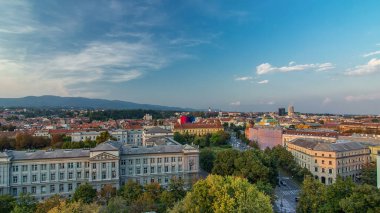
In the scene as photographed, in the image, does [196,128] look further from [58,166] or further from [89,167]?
[58,166]

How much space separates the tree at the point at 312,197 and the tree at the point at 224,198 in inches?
494

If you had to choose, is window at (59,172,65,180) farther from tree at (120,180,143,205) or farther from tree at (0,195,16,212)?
tree at (0,195,16,212)

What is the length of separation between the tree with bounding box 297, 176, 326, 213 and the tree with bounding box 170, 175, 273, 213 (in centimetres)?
1255

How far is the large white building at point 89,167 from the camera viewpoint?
179ft

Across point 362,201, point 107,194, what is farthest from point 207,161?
point 362,201

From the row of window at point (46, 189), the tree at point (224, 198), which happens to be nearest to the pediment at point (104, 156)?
the row of window at point (46, 189)

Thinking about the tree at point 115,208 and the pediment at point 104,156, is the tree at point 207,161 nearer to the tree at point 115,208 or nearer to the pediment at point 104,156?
the pediment at point 104,156

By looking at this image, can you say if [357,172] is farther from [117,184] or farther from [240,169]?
[117,184]

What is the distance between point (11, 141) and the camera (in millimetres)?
92312

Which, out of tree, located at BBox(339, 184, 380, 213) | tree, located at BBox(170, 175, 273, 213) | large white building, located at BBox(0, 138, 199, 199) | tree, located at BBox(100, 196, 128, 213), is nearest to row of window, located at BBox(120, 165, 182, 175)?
large white building, located at BBox(0, 138, 199, 199)

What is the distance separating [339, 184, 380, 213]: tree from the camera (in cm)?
3459

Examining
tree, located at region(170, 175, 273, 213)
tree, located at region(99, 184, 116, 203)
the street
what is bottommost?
the street

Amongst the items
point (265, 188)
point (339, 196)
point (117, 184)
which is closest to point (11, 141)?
point (117, 184)

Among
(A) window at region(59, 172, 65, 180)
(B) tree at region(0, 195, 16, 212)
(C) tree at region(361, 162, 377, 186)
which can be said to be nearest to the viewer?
(B) tree at region(0, 195, 16, 212)
